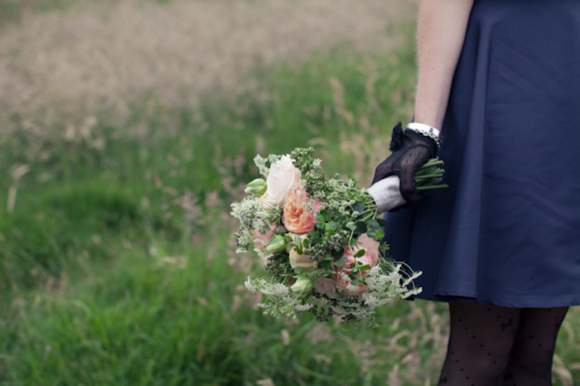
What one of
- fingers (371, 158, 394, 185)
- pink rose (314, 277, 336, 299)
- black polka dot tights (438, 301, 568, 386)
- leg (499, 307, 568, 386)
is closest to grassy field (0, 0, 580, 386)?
pink rose (314, 277, 336, 299)

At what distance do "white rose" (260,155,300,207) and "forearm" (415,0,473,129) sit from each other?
0.41 m

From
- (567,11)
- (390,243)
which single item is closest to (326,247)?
(390,243)

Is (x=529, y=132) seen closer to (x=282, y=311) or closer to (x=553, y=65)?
(x=553, y=65)

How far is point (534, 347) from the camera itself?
1.57m

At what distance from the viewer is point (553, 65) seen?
1.38 metres

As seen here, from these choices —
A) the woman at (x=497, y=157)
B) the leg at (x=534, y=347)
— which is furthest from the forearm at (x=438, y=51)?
the leg at (x=534, y=347)

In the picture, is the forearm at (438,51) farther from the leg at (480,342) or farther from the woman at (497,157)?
the leg at (480,342)

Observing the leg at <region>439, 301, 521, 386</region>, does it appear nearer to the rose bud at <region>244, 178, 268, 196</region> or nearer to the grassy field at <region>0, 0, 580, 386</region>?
the grassy field at <region>0, 0, 580, 386</region>

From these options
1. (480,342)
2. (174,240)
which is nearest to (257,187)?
(480,342)

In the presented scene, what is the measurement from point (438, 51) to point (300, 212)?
62 centimetres

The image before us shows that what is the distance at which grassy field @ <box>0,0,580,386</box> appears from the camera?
2.30 meters

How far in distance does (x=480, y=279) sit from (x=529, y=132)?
1.36 ft

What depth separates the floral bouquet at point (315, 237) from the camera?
1204mm

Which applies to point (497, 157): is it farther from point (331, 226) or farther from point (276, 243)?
A: point (276, 243)
